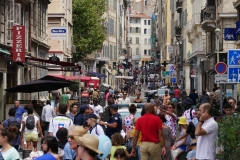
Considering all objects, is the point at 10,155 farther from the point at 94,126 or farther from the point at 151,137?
the point at 151,137

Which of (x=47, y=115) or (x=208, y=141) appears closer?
(x=208, y=141)

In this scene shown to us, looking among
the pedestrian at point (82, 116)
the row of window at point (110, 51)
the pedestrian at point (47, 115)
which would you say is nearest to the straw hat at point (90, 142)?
the pedestrian at point (82, 116)

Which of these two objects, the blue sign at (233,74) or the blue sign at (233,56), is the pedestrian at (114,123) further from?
the blue sign at (233,74)

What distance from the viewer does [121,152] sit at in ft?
35.4

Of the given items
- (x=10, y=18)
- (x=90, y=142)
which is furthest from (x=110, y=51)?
(x=90, y=142)

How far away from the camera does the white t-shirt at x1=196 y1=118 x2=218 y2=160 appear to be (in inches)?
440

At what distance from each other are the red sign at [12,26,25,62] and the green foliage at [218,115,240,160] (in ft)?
58.1

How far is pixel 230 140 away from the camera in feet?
36.1

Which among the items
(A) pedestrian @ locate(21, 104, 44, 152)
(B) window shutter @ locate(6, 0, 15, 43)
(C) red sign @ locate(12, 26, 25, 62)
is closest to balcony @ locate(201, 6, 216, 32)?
(B) window shutter @ locate(6, 0, 15, 43)

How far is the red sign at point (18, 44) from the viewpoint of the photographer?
28.1 meters

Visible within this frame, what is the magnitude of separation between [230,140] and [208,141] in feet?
1.33

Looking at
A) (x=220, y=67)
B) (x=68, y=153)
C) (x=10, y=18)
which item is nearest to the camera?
(x=68, y=153)

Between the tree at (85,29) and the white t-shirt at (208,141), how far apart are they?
53694mm

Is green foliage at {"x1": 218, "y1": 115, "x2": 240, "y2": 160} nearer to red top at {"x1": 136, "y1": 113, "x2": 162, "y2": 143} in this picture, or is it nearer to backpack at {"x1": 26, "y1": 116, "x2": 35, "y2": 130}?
red top at {"x1": 136, "y1": 113, "x2": 162, "y2": 143}
